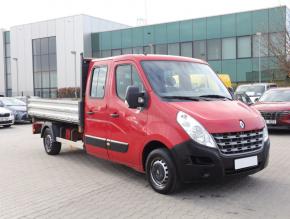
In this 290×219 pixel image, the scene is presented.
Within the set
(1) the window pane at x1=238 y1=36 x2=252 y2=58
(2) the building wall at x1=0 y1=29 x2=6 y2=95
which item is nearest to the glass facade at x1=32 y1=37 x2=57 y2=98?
(2) the building wall at x1=0 y1=29 x2=6 y2=95

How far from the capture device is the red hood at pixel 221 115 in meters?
5.62

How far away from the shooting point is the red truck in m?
5.59

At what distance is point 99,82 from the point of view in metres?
7.45

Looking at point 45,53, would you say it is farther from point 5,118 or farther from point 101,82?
point 101,82

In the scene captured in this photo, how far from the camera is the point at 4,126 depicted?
18750mm

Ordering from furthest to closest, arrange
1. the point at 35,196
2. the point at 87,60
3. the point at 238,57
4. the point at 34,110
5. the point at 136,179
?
the point at 238,57 → the point at 34,110 → the point at 87,60 → the point at 136,179 → the point at 35,196

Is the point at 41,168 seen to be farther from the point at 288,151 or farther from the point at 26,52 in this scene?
the point at 26,52

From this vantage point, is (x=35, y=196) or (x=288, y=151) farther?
(x=288, y=151)

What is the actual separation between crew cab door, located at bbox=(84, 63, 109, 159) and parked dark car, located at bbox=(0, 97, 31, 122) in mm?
13368

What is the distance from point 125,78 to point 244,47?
32741 mm

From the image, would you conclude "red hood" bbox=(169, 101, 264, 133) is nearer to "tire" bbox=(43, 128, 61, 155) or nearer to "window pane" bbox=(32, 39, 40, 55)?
"tire" bbox=(43, 128, 61, 155)

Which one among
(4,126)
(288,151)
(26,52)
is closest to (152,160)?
(288,151)

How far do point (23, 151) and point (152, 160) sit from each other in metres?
5.60

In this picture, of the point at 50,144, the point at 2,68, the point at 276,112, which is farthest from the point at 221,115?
the point at 2,68
